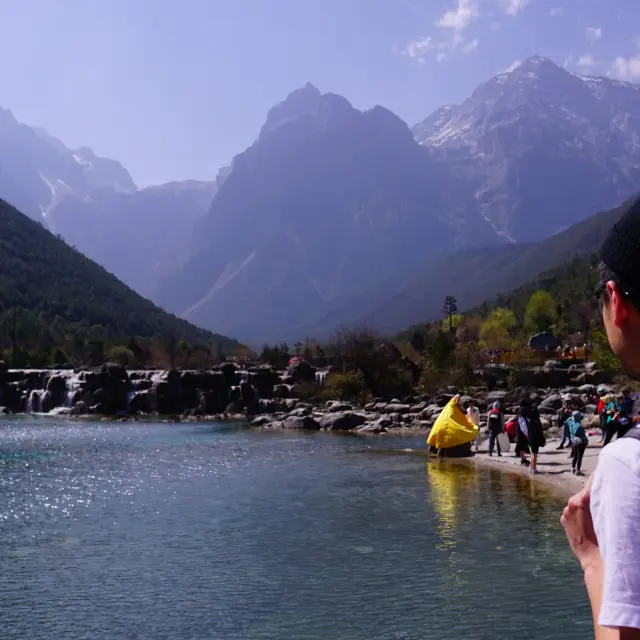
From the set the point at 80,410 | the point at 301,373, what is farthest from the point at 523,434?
the point at 80,410

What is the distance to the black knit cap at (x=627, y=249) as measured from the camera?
1924mm

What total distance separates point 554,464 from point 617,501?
25.1m

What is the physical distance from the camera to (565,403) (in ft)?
151

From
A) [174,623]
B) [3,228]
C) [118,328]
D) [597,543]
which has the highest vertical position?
[3,228]

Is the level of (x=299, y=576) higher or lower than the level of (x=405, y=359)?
lower

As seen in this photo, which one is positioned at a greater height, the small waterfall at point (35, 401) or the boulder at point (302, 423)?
the small waterfall at point (35, 401)

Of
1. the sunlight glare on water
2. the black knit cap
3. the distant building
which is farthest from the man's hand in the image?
the distant building

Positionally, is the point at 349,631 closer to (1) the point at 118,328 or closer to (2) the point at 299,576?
(2) the point at 299,576

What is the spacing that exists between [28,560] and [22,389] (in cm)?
6339

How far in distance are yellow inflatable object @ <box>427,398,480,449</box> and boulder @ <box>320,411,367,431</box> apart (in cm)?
1672

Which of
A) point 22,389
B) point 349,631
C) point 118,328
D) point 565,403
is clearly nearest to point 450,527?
point 349,631

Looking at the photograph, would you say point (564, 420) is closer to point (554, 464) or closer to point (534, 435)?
point (554, 464)

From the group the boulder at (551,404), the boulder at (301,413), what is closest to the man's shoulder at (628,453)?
the boulder at (551,404)

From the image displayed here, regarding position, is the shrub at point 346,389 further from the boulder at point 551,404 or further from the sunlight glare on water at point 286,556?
the sunlight glare on water at point 286,556
